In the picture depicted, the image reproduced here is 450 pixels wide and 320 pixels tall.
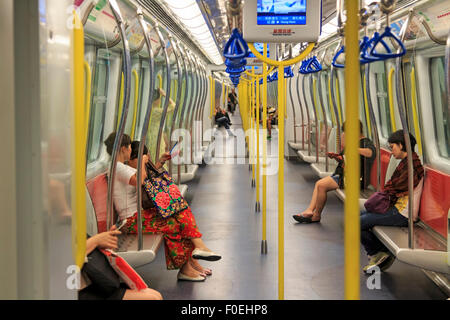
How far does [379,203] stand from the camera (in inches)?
201

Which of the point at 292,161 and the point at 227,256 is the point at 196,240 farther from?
the point at 292,161

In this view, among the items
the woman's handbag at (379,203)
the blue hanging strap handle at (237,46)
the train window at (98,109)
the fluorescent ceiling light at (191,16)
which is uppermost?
the fluorescent ceiling light at (191,16)

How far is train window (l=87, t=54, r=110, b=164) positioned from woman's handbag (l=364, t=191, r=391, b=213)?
2596mm

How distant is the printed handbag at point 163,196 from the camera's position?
484 cm

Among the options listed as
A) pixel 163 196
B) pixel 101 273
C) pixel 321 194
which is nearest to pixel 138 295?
pixel 101 273

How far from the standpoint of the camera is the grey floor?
4574mm

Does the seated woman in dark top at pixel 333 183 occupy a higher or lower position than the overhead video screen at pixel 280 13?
Answer: lower

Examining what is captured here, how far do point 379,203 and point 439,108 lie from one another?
1.50 meters

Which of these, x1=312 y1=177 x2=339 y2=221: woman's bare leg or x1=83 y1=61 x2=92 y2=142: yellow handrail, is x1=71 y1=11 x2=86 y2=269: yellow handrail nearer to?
x1=83 y1=61 x2=92 y2=142: yellow handrail

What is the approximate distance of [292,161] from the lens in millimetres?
14250

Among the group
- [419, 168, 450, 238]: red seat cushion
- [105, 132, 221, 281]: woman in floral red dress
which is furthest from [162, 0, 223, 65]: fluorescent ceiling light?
[419, 168, 450, 238]: red seat cushion

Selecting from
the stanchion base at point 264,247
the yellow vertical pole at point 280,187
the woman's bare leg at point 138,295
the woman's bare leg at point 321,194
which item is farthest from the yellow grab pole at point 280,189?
the woman's bare leg at point 321,194

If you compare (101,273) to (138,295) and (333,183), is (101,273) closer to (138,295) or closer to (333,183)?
(138,295)

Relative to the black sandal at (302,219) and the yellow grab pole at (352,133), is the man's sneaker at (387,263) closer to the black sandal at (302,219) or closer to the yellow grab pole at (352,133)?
the black sandal at (302,219)
